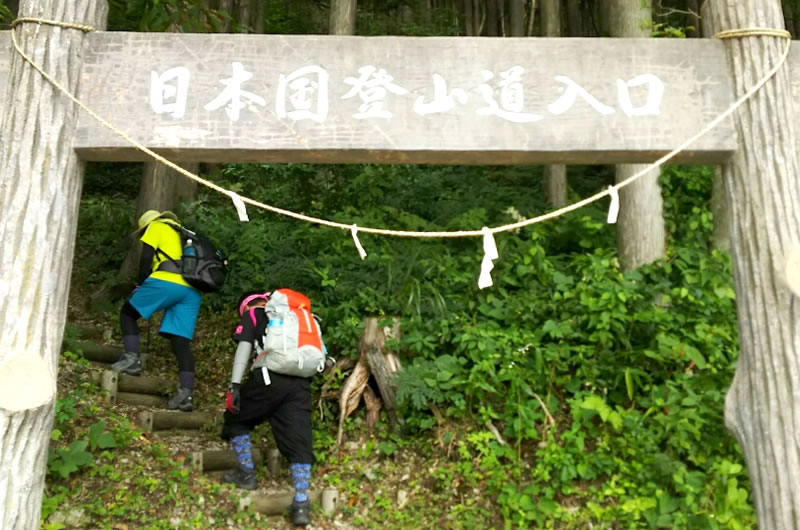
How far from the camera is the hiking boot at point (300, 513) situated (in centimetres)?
503

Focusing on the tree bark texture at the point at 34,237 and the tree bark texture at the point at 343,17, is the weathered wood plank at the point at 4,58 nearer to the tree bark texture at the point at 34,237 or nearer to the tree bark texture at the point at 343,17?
the tree bark texture at the point at 34,237

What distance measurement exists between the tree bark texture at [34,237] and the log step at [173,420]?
2707mm

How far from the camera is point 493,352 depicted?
5.78 m

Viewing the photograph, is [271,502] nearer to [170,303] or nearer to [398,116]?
[170,303]

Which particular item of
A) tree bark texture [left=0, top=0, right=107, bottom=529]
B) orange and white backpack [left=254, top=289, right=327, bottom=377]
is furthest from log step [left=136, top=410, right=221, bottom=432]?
tree bark texture [left=0, top=0, right=107, bottom=529]

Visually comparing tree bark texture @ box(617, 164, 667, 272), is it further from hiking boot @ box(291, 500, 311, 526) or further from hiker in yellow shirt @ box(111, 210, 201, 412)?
hiker in yellow shirt @ box(111, 210, 201, 412)

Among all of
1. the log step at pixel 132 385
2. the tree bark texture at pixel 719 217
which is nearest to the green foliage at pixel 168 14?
the log step at pixel 132 385

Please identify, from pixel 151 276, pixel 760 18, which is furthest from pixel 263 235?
pixel 760 18

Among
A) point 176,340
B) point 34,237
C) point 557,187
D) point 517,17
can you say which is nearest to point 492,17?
point 517,17

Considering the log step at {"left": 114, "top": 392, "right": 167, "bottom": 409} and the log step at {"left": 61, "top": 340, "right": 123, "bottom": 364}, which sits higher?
the log step at {"left": 61, "top": 340, "right": 123, "bottom": 364}

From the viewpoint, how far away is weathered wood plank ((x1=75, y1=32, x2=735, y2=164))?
10.6 ft

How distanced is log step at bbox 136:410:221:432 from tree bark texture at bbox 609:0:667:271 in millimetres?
3994

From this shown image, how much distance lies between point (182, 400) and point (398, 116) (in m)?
3.82

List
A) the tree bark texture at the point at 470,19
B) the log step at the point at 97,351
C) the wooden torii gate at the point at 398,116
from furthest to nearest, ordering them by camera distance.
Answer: the tree bark texture at the point at 470,19
the log step at the point at 97,351
the wooden torii gate at the point at 398,116
